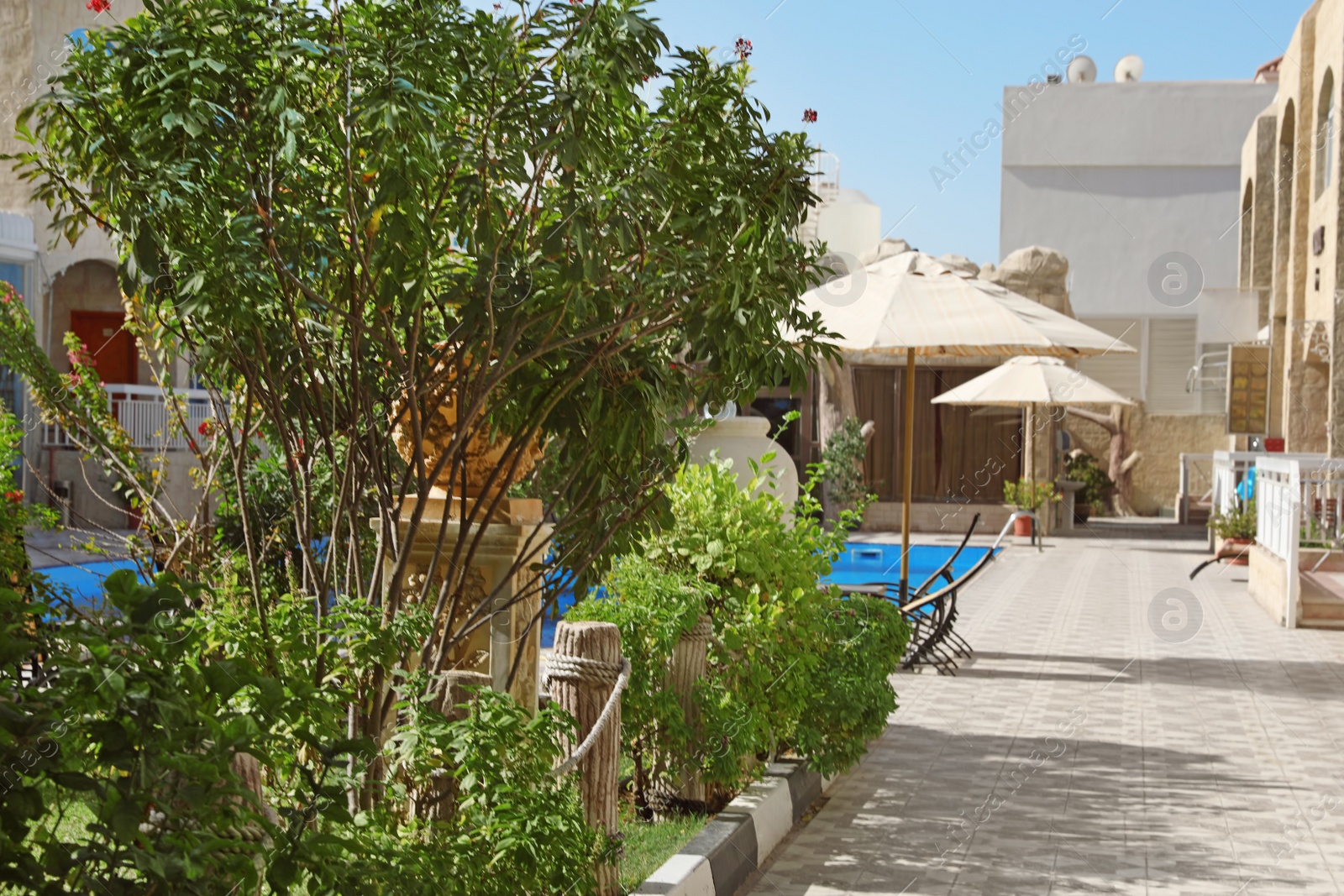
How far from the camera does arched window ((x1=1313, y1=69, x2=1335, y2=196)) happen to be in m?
19.5

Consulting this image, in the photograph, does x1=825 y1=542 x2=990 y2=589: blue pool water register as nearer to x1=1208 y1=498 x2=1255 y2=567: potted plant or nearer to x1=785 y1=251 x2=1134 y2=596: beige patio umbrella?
x1=1208 y1=498 x2=1255 y2=567: potted plant

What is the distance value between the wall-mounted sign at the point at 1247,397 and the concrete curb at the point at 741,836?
19540 mm

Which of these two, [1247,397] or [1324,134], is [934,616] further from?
[1247,397]

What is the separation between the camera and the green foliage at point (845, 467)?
74.1 ft

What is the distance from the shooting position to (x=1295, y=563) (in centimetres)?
1179

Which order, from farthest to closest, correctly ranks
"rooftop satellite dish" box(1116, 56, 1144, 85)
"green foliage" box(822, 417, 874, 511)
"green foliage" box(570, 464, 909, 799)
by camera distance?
"rooftop satellite dish" box(1116, 56, 1144, 85)
"green foliage" box(822, 417, 874, 511)
"green foliage" box(570, 464, 909, 799)

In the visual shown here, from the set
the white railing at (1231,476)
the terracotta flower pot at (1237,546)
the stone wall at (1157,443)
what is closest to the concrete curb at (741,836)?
the terracotta flower pot at (1237,546)

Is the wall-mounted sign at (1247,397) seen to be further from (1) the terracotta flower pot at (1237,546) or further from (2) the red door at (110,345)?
(2) the red door at (110,345)

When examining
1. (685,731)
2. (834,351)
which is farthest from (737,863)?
(834,351)

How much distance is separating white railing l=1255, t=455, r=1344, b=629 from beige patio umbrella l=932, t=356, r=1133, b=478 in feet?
10.9

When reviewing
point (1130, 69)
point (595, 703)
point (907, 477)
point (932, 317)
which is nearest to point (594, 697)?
point (595, 703)

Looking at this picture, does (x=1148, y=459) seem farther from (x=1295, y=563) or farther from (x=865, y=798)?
(x=865, y=798)

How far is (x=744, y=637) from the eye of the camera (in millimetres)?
5281

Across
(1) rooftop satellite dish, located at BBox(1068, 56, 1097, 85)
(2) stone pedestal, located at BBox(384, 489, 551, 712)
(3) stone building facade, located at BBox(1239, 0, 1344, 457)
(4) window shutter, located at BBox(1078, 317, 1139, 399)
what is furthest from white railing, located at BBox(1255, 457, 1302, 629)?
(1) rooftop satellite dish, located at BBox(1068, 56, 1097, 85)
